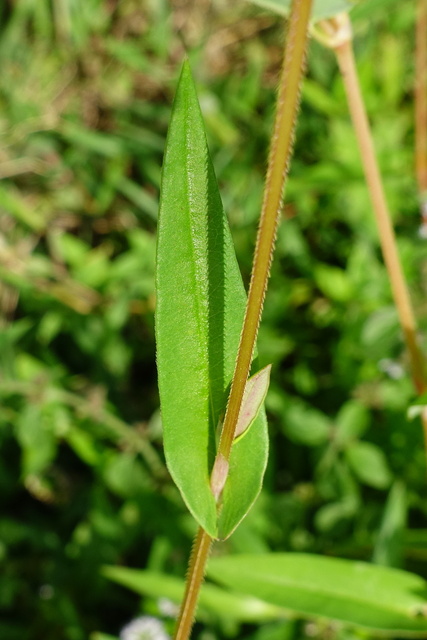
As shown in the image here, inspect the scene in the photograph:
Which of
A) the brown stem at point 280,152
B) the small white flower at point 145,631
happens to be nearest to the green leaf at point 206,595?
the small white flower at point 145,631

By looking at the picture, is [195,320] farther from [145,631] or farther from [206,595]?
[145,631]

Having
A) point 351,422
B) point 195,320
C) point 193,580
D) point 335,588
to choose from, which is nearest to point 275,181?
point 195,320

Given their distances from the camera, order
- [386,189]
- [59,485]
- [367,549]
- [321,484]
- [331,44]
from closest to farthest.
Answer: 1. [331,44]
2. [367,549]
3. [321,484]
4. [386,189]
5. [59,485]

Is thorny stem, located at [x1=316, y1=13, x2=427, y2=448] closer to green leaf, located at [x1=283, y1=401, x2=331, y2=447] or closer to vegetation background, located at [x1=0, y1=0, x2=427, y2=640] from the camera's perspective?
vegetation background, located at [x1=0, y1=0, x2=427, y2=640]

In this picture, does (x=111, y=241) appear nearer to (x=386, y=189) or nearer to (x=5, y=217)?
(x=5, y=217)

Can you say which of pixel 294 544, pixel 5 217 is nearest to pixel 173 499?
pixel 294 544

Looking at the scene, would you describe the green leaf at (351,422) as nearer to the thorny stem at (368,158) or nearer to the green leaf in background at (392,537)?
the green leaf in background at (392,537)
